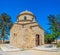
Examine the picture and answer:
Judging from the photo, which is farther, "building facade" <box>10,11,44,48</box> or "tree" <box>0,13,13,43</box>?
"tree" <box>0,13,13,43</box>

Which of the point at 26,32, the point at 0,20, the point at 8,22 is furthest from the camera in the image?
the point at 8,22

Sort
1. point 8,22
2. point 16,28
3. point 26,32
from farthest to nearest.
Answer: point 8,22 < point 16,28 < point 26,32

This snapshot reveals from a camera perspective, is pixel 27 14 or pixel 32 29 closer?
pixel 32 29

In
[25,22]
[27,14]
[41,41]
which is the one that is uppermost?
[27,14]

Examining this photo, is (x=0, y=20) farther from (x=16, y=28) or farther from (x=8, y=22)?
(x=16, y=28)

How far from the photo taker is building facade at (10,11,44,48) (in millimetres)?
36312

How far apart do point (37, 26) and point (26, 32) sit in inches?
155

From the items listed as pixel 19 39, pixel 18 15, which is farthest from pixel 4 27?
pixel 19 39

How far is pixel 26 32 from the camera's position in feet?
120

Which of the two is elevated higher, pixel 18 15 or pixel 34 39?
pixel 18 15

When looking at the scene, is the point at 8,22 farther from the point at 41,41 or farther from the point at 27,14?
the point at 41,41

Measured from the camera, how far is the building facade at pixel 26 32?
36.3 metres

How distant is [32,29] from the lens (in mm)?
37844

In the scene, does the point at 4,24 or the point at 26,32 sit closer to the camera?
the point at 26,32
